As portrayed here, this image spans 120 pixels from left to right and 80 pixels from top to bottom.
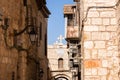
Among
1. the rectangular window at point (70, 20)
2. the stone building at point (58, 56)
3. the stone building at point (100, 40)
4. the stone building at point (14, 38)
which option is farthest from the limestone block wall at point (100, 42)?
the stone building at point (58, 56)

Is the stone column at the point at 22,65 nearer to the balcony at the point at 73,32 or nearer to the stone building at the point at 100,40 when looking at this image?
the balcony at the point at 73,32

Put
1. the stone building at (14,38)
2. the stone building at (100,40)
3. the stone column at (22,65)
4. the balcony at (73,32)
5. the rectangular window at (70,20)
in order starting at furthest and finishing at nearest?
1. the rectangular window at (70,20)
2. the balcony at (73,32)
3. the stone column at (22,65)
4. the stone building at (14,38)
5. the stone building at (100,40)

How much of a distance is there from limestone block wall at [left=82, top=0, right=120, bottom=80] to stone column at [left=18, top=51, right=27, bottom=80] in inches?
294

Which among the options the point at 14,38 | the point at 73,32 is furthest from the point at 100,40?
the point at 73,32

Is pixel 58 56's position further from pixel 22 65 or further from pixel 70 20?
pixel 22 65

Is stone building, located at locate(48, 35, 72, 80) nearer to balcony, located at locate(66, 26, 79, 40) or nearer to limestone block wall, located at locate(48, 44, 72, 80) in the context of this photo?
limestone block wall, located at locate(48, 44, 72, 80)

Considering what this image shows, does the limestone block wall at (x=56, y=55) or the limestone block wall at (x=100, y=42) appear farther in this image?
the limestone block wall at (x=56, y=55)

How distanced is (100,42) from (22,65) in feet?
25.7

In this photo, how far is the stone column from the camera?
16125 millimetres

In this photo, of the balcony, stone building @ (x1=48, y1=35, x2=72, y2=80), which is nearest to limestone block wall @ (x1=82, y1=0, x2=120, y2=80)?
the balcony

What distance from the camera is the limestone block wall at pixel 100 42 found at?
8859mm

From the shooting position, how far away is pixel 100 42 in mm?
8930

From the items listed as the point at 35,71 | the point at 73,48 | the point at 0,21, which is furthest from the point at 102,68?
the point at 35,71

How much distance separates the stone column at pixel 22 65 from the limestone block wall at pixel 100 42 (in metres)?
7.47
